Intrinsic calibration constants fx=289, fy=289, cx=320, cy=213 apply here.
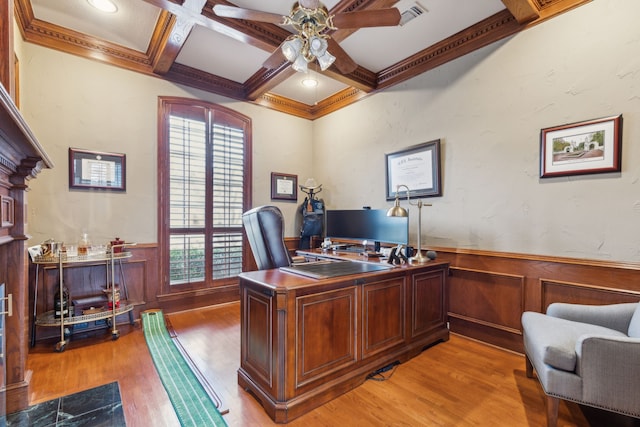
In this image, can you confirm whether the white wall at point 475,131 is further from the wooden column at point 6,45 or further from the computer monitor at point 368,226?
the wooden column at point 6,45

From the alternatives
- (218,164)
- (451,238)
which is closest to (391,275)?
(451,238)

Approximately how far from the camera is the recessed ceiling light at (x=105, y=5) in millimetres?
2509

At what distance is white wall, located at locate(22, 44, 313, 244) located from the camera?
9.30ft

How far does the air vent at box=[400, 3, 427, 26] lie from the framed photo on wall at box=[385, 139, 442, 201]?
121 centimetres

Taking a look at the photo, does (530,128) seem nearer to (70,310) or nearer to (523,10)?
(523,10)

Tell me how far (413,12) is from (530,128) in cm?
147

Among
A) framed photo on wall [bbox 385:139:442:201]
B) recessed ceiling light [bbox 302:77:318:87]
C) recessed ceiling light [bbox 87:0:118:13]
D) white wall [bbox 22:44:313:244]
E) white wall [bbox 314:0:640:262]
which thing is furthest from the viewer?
recessed ceiling light [bbox 302:77:318:87]

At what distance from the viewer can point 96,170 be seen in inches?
123

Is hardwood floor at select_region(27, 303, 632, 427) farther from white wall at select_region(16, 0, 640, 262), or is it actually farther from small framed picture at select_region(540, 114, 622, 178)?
small framed picture at select_region(540, 114, 622, 178)

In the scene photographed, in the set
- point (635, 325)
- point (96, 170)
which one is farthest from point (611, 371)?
point (96, 170)

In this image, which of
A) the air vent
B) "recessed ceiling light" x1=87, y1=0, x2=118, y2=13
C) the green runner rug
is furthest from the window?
the air vent

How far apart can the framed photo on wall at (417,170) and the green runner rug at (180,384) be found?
2788 mm

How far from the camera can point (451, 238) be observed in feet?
10.0

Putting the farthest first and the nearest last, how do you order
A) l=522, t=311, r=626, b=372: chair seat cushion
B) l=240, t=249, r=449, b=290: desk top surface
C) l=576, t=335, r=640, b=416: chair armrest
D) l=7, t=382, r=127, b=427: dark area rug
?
l=240, t=249, r=449, b=290: desk top surface
l=7, t=382, r=127, b=427: dark area rug
l=522, t=311, r=626, b=372: chair seat cushion
l=576, t=335, r=640, b=416: chair armrest
